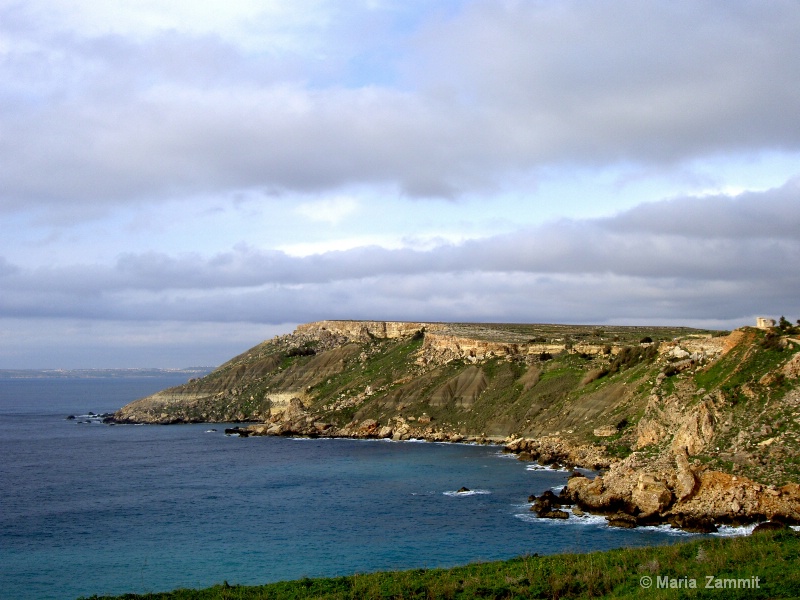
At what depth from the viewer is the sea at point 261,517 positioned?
38812 millimetres

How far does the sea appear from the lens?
38812 millimetres

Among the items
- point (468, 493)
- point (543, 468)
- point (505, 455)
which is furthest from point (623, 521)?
point (505, 455)

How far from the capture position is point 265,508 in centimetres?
5550

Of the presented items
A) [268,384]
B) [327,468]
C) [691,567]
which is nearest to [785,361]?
[691,567]

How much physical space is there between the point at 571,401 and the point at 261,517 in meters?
44.6

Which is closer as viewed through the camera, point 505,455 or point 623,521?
point 623,521

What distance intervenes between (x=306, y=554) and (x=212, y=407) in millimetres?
107126

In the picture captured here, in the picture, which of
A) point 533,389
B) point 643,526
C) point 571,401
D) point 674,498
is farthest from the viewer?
point 533,389

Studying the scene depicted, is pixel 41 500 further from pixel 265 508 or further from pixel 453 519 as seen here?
pixel 453 519

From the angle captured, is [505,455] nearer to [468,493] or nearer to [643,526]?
[468,493]

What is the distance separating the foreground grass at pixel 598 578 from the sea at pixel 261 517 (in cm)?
845

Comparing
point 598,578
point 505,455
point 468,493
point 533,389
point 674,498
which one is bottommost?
point 505,455

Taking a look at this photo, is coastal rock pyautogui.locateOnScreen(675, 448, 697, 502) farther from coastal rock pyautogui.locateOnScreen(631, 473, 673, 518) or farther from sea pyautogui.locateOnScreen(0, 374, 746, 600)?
sea pyautogui.locateOnScreen(0, 374, 746, 600)

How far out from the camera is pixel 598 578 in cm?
2586
